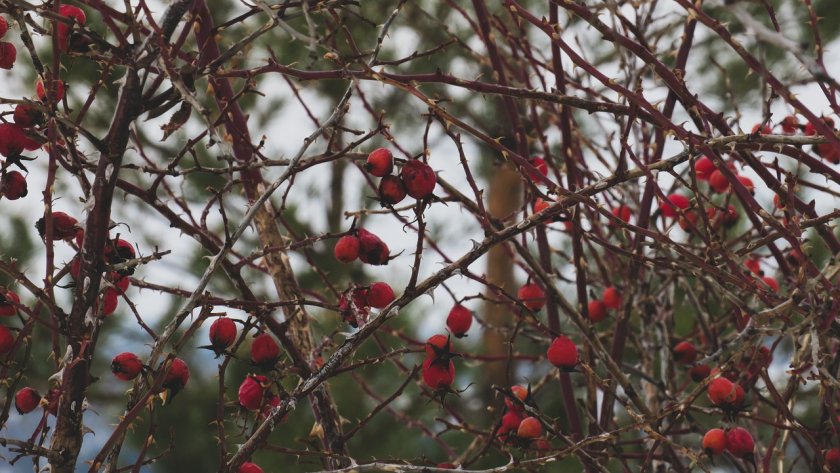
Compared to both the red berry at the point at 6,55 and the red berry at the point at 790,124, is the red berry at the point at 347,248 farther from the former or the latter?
the red berry at the point at 790,124

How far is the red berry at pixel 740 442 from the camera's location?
4.72ft

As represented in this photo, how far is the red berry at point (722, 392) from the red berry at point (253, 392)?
0.64 metres

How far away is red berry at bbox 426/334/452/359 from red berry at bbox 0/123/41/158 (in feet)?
1.89

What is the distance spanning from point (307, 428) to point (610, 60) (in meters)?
3.15

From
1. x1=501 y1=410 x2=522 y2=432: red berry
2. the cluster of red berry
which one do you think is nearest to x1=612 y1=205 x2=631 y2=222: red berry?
x1=501 y1=410 x2=522 y2=432: red berry

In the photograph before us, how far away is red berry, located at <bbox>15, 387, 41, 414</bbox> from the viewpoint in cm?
119

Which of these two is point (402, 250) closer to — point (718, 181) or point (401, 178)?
point (401, 178)

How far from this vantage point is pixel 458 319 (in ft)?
4.93

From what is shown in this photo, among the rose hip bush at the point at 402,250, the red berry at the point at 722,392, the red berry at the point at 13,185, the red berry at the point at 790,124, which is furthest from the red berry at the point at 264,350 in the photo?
the red berry at the point at 790,124

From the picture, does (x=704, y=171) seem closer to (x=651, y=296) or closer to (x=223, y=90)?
(x=651, y=296)

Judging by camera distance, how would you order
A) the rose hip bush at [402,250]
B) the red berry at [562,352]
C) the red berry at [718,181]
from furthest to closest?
the red berry at [718,181] < the red berry at [562,352] < the rose hip bush at [402,250]

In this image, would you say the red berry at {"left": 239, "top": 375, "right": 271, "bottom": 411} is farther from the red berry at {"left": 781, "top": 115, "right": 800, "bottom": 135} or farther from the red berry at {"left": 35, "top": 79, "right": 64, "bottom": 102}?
the red berry at {"left": 781, "top": 115, "right": 800, "bottom": 135}

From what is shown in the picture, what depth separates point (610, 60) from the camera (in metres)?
6.07

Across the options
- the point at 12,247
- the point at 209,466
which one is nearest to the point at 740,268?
the point at 209,466
